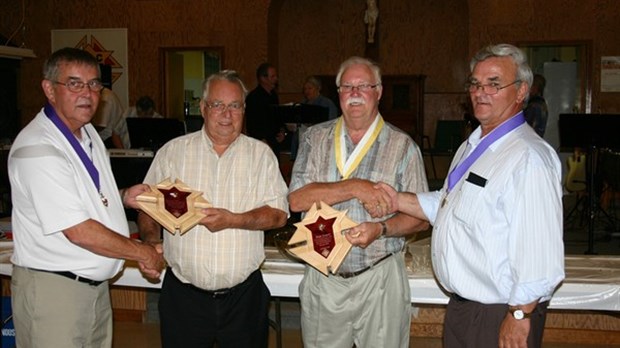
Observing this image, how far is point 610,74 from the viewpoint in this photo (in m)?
10.3

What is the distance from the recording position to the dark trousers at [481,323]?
237 centimetres

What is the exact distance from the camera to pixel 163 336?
116 inches

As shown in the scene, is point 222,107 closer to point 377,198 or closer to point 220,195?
point 220,195

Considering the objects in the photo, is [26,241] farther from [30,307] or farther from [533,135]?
[533,135]

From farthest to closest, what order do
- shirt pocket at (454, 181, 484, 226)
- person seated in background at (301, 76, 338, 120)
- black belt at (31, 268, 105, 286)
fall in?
person seated in background at (301, 76, 338, 120) → black belt at (31, 268, 105, 286) → shirt pocket at (454, 181, 484, 226)

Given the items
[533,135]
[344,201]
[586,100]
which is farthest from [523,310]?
[586,100]

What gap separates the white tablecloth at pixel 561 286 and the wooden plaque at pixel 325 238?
3.32ft

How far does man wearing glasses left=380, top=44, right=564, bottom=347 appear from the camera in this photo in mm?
2223

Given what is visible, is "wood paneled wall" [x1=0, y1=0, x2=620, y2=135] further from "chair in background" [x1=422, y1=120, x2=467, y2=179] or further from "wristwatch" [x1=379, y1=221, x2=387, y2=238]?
"wristwatch" [x1=379, y1=221, x2=387, y2=238]

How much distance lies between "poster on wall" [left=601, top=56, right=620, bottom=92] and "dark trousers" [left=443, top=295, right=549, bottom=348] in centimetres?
887

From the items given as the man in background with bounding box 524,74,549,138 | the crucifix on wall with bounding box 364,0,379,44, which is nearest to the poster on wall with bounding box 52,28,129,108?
the crucifix on wall with bounding box 364,0,379,44

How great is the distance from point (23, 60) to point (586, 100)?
9384 mm

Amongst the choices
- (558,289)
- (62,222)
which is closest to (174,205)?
(62,222)

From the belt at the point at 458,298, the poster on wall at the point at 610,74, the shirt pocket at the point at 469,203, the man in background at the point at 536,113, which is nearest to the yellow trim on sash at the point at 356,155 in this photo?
the shirt pocket at the point at 469,203
